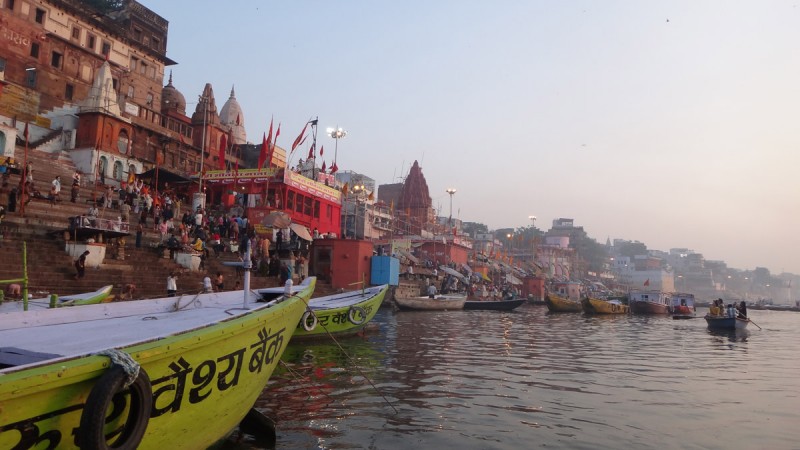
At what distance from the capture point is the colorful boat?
155ft

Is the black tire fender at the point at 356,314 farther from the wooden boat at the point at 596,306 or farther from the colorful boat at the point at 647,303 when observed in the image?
the colorful boat at the point at 647,303

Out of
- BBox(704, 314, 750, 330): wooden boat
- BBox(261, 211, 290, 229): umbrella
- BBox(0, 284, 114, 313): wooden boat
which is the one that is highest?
BBox(261, 211, 290, 229): umbrella

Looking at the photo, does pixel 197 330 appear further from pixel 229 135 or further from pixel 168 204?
pixel 229 135

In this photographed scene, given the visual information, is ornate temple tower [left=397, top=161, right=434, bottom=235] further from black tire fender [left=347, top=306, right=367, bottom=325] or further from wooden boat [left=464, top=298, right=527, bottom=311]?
black tire fender [left=347, top=306, right=367, bottom=325]

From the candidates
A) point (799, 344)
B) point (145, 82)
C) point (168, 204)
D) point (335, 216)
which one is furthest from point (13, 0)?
point (799, 344)

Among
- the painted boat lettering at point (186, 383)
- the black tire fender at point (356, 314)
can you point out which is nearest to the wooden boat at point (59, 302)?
the painted boat lettering at point (186, 383)

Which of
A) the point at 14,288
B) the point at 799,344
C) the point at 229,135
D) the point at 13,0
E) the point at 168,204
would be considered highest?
the point at 13,0

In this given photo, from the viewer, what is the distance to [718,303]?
30672mm

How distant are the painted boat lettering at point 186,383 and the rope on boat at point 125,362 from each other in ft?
0.92

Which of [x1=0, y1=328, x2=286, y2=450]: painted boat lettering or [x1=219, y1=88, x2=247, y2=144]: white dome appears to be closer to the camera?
[x1=0, y1=328, x2=286, y2=450]: painted boat lettering

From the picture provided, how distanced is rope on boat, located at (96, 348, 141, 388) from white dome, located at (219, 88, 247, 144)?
→ 55.3 m

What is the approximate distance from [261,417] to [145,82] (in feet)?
147

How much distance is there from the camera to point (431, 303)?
3638 centimetres

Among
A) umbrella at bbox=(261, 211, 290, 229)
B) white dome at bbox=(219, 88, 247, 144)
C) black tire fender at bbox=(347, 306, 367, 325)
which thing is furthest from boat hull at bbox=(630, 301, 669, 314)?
white dome at bbox=(219, 88, 247, 144)
